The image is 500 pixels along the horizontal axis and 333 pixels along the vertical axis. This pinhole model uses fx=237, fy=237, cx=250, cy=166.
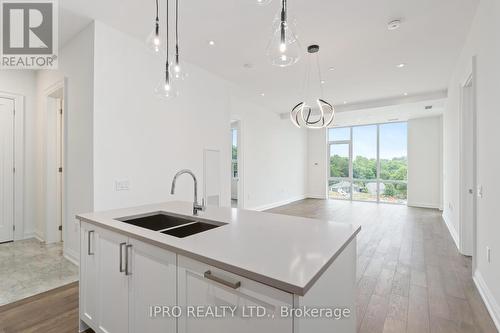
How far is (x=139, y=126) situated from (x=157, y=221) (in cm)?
161

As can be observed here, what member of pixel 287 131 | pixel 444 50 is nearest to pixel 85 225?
pixel 444 50

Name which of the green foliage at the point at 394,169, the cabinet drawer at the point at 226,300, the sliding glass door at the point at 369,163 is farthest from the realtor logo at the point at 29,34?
the green foliage at the point at 394,169

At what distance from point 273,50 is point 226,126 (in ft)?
8.95

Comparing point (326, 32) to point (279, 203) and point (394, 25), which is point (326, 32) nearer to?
point (394, 25)

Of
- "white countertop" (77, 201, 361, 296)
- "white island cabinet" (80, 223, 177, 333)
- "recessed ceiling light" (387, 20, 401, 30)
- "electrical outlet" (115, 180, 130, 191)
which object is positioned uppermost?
"recessed ceiling light" (387, 20, 401, 30)

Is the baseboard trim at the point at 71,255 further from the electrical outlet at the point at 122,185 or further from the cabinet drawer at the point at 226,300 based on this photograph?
the cabinet drawer at the point at 226,300

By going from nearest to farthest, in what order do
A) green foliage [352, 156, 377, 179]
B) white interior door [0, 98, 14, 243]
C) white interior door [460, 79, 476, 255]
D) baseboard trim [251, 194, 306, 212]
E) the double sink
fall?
the double sink → white interior door [460, 79, 476, 255] → white interior door [0, 98, 14, 243] → baseboard trim [251, 194, 306, 212] → green foliage [352, 156, 377, 179]

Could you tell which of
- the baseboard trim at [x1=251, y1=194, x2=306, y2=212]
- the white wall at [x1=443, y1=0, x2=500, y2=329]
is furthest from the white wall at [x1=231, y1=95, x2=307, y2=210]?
the white wall at [x1=443, y1=0, x2=500, y2=329]

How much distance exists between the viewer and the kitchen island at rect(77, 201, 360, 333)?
0.86m

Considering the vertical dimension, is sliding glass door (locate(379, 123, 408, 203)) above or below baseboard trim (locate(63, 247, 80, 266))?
above

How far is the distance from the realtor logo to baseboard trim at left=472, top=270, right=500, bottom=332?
4.88m

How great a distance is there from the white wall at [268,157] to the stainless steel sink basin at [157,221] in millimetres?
2805

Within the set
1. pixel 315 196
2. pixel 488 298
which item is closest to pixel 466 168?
pixel 488 298

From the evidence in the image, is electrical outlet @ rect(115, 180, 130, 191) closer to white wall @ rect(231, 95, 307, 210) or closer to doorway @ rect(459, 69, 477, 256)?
white wall @ rect(231, 95, 307, 210)
